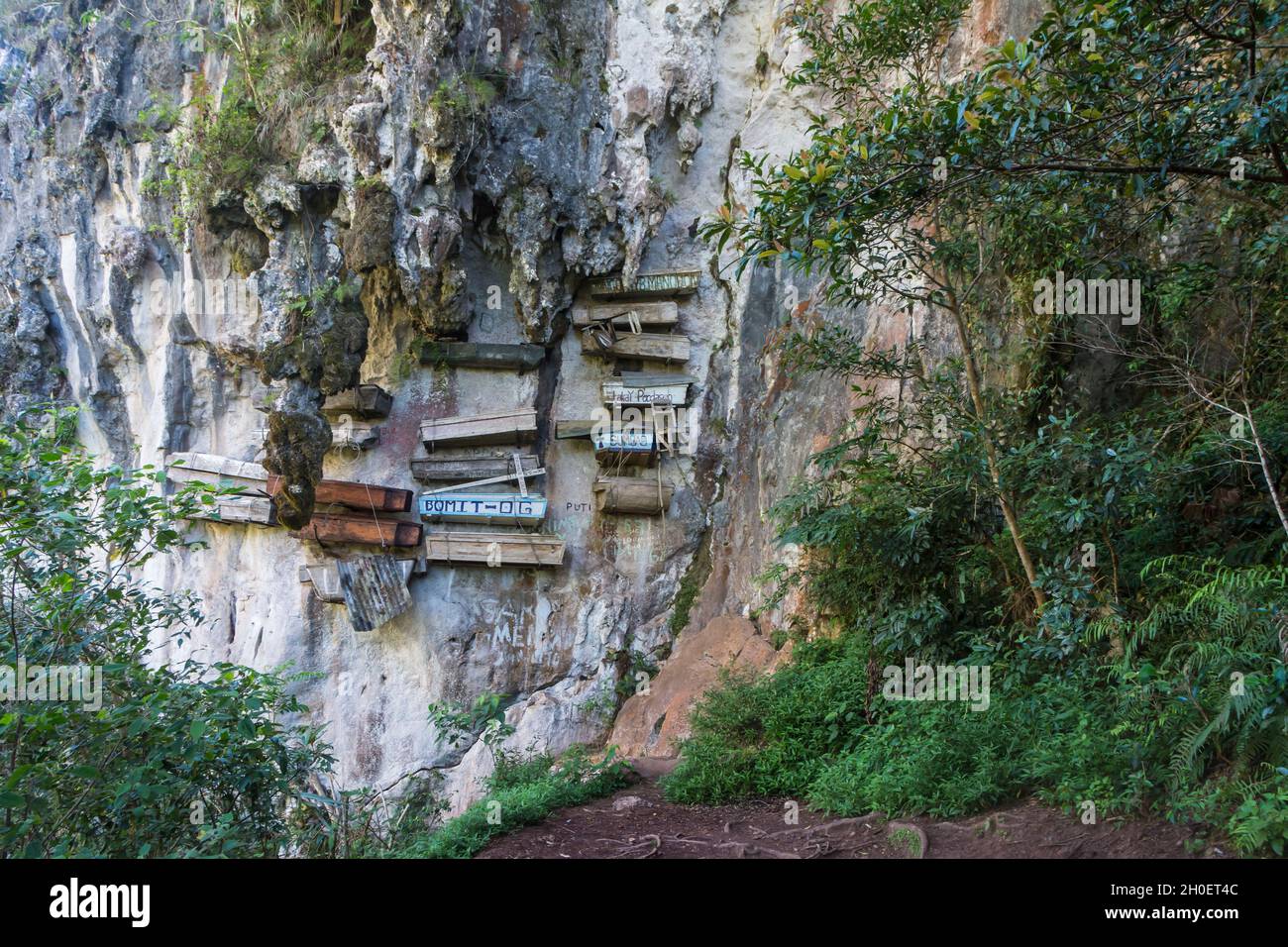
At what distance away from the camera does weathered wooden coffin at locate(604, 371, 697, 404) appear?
1372 cm

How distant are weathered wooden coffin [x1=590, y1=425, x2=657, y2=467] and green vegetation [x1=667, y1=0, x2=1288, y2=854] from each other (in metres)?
3.95

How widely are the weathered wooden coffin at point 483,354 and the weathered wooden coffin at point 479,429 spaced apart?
2.65ft

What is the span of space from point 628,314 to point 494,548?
416cm

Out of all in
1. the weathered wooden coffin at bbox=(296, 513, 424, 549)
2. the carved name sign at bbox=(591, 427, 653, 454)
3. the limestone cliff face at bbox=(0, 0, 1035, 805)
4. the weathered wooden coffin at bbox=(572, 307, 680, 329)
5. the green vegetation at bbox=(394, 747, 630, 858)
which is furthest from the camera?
the weathered wooden coffin at bbox=(572, 307, 680, 329)

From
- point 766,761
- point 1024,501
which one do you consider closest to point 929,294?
point 1024,501

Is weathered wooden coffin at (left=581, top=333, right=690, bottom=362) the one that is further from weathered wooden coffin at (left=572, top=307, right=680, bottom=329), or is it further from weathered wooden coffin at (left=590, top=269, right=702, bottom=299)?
weathered wooden coffin at (left=590, top=269, right=702, bottom=299)

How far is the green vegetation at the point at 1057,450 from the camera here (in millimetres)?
5559

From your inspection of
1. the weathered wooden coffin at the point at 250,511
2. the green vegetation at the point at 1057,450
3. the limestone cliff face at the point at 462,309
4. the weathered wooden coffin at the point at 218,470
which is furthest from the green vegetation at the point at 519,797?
the weathered wooden coffin at the point at 218,470

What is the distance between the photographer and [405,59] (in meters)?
13.0

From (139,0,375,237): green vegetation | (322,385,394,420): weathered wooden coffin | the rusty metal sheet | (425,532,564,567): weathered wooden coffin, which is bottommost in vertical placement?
the rusty metal sheet

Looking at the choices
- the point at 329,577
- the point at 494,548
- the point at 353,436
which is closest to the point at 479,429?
the point at 494,548

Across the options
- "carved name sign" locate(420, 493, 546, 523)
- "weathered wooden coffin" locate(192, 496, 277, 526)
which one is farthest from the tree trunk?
"weathered wooden coffin" locate(192, 496, 277, 526)

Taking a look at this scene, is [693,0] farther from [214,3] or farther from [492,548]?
[492,548]

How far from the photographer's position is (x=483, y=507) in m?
13.5
